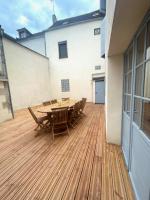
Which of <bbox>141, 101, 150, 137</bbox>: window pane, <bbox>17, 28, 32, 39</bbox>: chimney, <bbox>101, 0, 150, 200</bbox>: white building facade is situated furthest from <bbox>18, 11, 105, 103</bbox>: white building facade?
<bbox>141, 101, 150, 137</bbox>: window pane

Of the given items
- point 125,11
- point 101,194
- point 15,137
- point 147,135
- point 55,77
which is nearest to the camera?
point 125,11

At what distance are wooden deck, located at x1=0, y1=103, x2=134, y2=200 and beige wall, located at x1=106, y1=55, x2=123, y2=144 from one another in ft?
1.06

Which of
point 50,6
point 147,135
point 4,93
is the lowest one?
point 147,135

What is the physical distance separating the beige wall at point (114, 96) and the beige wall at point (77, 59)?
6.16m

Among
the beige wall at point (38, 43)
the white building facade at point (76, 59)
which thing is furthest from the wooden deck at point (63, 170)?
the beige wall at point (38, 43)

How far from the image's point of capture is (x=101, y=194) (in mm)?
1454

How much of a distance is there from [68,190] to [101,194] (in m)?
0.45

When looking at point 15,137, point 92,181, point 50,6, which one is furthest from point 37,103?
point 50,6

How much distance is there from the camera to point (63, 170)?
6.29 feet

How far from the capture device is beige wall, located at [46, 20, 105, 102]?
27.3 feet

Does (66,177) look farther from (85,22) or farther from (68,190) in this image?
(85,22)

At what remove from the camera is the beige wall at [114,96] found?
248 cm

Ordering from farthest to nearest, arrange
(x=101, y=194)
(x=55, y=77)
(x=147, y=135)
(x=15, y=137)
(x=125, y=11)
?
(x=55, y=77)
(x=15, y=137)
(x=101, y=194)
(x=147, y=135)
(x=125, y=11)

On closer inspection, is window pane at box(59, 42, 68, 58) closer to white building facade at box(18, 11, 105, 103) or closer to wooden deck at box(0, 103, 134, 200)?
white building facade at box(18, 11, 105, 103)
